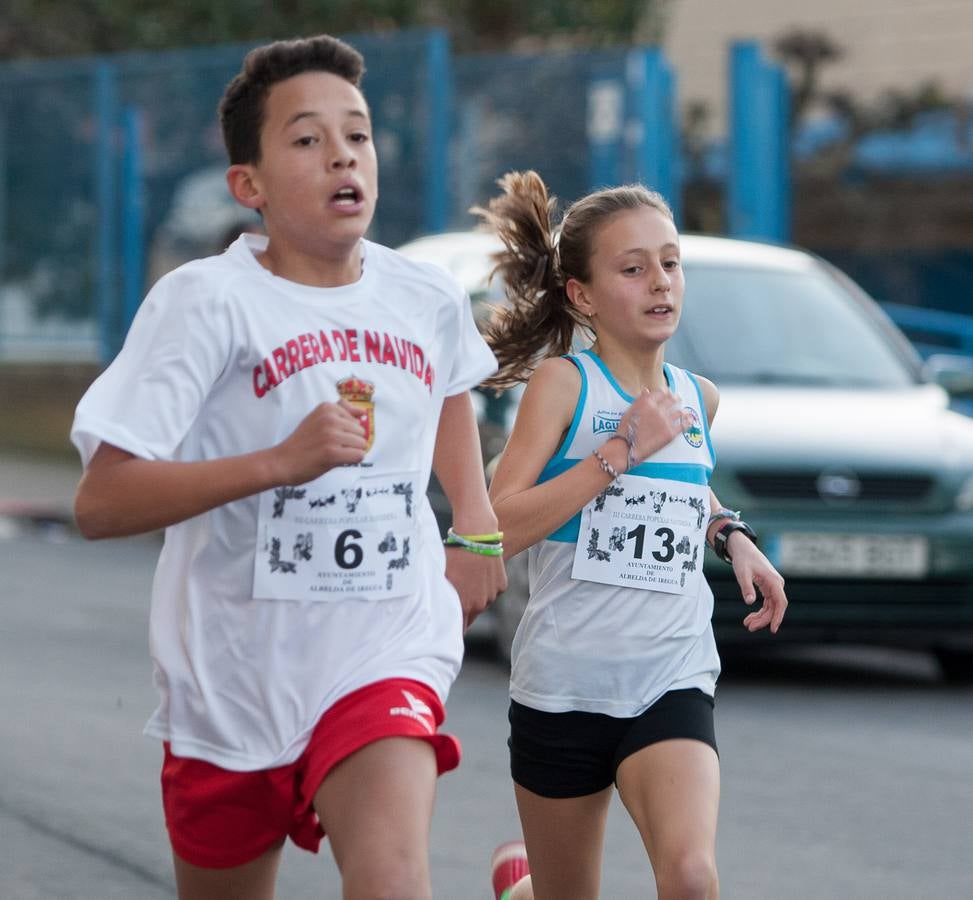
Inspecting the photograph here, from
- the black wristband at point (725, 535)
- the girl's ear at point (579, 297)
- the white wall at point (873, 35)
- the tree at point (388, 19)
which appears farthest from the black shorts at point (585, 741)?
the white wall at point (873, 35)

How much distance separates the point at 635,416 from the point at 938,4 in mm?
17716

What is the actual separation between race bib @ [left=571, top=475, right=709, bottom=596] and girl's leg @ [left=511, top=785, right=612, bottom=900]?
0.40 metres

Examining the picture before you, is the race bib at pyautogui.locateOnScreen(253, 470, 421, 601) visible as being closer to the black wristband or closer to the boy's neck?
the boy's neck

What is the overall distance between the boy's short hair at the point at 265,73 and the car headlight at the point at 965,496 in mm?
5159

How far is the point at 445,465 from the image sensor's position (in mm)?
3719

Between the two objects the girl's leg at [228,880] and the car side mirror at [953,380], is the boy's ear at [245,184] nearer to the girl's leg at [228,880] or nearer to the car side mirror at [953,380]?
the girl's leg at [228,880]

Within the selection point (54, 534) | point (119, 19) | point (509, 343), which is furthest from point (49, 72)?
point (509, 343)

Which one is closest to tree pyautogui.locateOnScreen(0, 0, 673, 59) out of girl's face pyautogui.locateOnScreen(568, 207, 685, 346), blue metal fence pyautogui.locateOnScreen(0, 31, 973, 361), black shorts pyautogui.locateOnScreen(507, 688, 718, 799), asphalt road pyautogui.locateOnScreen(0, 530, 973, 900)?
blue metal fence pyautogui.locateOnScreen(0, 31, 973, 361)

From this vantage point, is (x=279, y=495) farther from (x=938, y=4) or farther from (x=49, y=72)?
(x=938, y=4)

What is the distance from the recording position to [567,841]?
4094 millimetres

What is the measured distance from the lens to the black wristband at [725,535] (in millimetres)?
4250

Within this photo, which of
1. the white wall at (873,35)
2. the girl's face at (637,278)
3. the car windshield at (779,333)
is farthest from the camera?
the white wall at (873,35)

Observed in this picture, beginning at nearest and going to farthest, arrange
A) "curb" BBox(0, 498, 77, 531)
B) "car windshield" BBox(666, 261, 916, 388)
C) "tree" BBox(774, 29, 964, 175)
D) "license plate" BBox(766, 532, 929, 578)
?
"license plate" BBox(766, 532, 929, 578) < "car windshield" BBox(666, 261, 916, 388) < "curb" BBox(0, 498, 77, 531) < "tree" BBox(774, 29, 964, 175)

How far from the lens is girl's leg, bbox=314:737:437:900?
10.4ft
